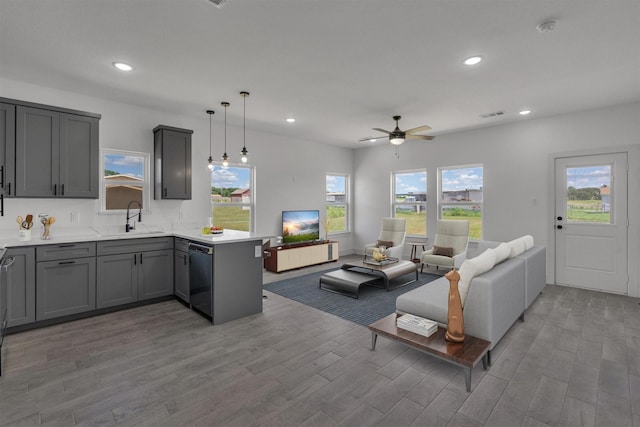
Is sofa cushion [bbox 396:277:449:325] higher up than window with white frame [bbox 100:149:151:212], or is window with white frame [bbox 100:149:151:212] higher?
window with white frame [bbox 100:149:151:212]

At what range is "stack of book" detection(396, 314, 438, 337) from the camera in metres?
2.51

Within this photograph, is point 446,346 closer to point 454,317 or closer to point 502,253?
point 454,317

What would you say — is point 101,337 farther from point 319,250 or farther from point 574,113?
point 574,113

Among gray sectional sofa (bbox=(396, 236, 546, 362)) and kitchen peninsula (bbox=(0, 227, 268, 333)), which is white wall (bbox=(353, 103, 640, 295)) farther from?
kitchen peninsula (bbox=(0, 227, 268, 333))

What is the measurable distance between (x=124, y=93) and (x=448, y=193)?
580 centimetres

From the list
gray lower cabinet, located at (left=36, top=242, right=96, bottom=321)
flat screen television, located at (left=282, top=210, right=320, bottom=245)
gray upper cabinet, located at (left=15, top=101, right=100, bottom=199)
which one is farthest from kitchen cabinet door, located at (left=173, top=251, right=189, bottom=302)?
flat screen television, located at (left=282, top=210, right=320, bottom=245)

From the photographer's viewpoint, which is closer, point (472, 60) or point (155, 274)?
point (472, 60)

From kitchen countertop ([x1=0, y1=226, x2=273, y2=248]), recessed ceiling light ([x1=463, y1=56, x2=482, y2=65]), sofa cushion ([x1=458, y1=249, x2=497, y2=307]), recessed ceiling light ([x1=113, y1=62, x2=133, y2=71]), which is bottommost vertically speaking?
sofa cushion ([x1=458, y1=249, x2=497, y2=307])

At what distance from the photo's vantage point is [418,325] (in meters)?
2.55

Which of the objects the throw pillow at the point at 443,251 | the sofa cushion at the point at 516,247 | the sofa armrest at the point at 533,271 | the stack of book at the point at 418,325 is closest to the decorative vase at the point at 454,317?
the stack of book at the point at 418,325

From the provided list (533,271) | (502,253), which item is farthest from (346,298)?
(533,271)

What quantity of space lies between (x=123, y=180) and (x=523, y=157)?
637 centimetres

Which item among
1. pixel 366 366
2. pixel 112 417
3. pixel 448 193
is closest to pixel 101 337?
pixel 112 417

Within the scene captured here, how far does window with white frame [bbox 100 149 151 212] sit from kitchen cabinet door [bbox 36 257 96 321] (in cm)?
110
